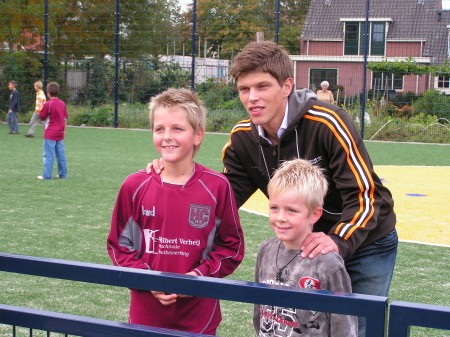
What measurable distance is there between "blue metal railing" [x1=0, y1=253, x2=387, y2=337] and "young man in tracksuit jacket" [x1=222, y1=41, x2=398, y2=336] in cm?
92

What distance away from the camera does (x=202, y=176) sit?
328 cm

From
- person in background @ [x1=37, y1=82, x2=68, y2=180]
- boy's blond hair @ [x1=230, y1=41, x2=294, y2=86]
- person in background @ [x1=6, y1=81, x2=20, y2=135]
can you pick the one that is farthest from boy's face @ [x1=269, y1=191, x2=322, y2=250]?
person in background @ [x1=6, y1=81, x2=20, y2=135]

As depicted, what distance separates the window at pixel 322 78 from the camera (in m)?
27.1

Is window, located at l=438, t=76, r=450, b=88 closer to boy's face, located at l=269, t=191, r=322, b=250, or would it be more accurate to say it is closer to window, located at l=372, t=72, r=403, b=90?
window, located at l=372, t=72, r=403, b=90

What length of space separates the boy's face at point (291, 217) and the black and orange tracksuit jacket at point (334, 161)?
20cm

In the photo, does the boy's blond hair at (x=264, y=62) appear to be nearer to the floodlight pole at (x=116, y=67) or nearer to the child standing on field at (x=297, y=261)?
the child standing on field at (x=297, y=261)

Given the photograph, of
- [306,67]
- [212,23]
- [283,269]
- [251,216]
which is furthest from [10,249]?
[306,67]

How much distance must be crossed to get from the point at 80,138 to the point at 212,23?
28.8ft

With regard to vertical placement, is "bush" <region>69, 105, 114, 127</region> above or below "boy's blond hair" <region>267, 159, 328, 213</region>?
below

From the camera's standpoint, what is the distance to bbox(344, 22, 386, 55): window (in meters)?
28.0

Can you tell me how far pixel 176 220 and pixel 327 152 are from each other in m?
0.77

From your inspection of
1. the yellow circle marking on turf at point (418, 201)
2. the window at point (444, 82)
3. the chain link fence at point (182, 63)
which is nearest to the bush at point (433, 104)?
the chain link fence at point (182, 63)

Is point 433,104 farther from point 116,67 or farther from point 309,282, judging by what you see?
point 309,282

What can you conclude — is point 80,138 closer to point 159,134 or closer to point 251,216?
point 251,216
